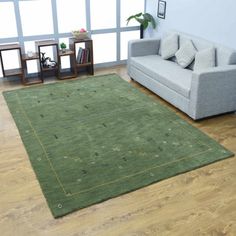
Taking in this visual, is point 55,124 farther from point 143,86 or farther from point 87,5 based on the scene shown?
point 87,5

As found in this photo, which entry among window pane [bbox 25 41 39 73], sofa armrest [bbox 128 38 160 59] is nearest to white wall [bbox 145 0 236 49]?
sofa armrest [bbox 128 38 160 59]

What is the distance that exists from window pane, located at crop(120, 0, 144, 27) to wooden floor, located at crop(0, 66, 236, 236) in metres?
3.54

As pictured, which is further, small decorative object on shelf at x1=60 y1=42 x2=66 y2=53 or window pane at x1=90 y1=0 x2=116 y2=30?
window pane at x1=90 y1=0 x2=116 y2=30

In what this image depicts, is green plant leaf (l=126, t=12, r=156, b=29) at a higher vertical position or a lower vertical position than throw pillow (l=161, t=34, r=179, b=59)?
higher

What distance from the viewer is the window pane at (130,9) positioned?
5711 mm

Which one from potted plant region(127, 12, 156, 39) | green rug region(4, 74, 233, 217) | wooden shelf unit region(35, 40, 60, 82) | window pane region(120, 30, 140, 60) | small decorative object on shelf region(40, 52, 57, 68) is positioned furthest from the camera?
window pane region(120, 30, 140, 60)

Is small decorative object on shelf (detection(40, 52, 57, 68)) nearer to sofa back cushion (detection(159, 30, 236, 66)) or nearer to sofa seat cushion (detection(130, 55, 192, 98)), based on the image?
sofa seat cushion (detection(130, 55, 192, 98))

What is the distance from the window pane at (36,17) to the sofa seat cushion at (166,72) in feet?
4.91

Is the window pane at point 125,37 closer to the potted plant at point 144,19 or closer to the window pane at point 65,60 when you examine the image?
the potted plant at point 144,19

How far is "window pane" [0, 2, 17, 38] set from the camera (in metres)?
4.84

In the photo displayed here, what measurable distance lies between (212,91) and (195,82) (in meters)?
0.26

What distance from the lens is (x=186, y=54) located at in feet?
15.0

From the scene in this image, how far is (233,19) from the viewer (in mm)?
4102

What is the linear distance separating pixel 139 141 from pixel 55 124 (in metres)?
1.05
